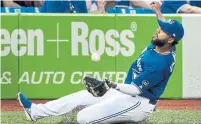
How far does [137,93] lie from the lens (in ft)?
22.0

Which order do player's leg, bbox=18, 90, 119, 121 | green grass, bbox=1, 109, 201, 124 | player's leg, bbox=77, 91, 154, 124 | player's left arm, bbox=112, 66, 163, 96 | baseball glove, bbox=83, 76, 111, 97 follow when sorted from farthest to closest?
green grass, bbox=1, 109, 201, 124
player's leg, bbox=18, 90, 119, 121
player's leg, bbox=77, 91, 154, 124
player's left arm, bbox=112, 66, 163, 96
baseball glove, bbox=83, 76, 111, 97

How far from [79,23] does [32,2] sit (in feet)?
4.99

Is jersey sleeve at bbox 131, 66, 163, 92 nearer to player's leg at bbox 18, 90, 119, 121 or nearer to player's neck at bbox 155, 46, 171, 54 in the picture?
player's neck at bbox 155, 46, 171, 54

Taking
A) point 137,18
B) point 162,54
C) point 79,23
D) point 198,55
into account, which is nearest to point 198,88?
point 198,55

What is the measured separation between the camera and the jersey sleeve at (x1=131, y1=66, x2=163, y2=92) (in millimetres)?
6664

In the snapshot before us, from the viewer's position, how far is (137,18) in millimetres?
9734

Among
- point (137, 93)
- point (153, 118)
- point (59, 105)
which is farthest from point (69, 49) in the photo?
point (137, 93)

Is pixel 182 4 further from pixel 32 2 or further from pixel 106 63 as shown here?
pixel 32 2

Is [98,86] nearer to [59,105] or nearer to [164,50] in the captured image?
[59,105]

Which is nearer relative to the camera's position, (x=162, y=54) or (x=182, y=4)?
(x=162, y=54)

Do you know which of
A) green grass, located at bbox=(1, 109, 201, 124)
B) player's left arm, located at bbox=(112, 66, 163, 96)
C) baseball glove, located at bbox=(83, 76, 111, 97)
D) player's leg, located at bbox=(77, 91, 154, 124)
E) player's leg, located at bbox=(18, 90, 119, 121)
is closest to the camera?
baseball glove, located at bbox=(83, 76, 111, 97)

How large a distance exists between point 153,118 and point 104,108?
4.27 feet

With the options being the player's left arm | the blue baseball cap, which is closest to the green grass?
the player's left arm

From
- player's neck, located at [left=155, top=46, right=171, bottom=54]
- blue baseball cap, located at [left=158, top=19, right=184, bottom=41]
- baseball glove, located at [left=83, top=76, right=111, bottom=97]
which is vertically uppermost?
blue baseball cap, located at [left=158, top=19, right=184, bottom=41]
